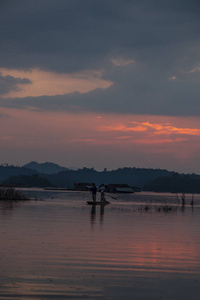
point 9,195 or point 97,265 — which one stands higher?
point 9,195

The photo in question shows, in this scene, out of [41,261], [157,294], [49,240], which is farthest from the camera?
[49,240]

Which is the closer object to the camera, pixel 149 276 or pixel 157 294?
pixel 157 294

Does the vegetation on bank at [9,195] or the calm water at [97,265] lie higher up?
the vegetation on bank at [9,195]

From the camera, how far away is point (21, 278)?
1140 centimetres

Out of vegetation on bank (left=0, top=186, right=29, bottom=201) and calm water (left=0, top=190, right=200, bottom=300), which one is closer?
calm water (left=0, top=190, right=200, bottom=300)

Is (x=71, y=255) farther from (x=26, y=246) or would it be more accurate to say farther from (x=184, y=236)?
(x=184, y=236)

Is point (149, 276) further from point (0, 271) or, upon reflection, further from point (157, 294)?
point (0, 271)

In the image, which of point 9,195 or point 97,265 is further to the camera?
point 9,195

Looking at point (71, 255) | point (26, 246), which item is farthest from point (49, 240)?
point (71, 255)

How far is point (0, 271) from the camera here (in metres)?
12.1

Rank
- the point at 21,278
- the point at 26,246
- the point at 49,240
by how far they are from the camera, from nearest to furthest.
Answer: the point at 21,278
the point at 26,246
the point at 49,240

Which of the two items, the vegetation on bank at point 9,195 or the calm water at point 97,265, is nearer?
the calm water at point 97,265

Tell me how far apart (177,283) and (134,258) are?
3.85 metres

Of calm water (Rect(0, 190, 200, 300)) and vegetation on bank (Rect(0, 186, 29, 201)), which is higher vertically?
vegetation on bank (Rect(0, 186, 29, 201))
